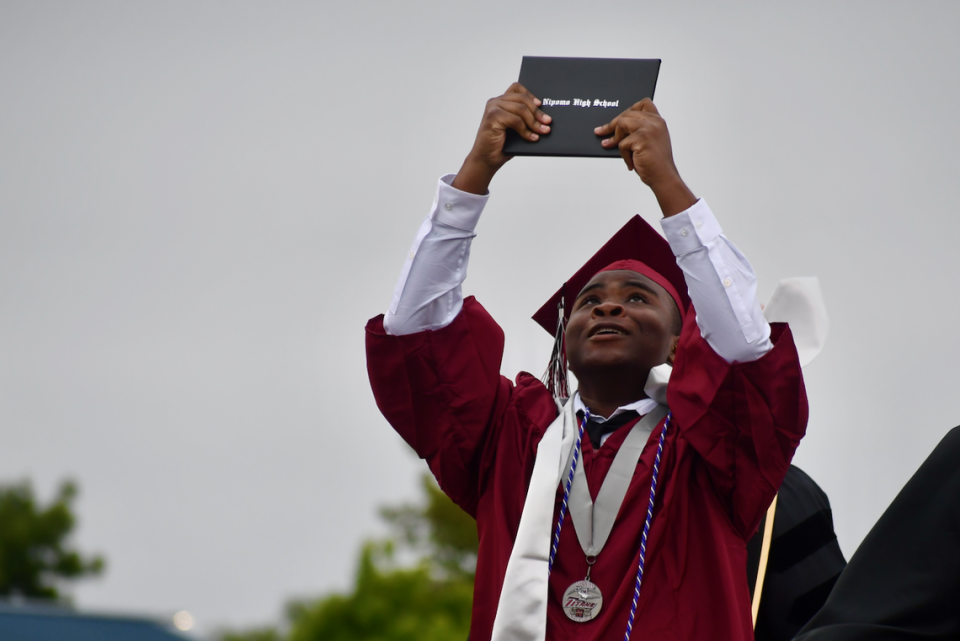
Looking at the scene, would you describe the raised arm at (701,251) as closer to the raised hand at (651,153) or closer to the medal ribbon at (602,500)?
the raised hand at (651,153)

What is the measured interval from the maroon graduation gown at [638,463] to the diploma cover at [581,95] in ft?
1.85

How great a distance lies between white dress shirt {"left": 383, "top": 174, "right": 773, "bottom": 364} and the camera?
9.80 feet

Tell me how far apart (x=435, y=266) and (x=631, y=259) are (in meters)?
0.88

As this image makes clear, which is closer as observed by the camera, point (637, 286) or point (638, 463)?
point (638, 463)

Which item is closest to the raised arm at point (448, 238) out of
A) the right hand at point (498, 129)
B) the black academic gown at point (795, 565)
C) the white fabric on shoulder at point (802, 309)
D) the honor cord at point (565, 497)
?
the right hand at point (498, 129)

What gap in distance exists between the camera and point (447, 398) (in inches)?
132

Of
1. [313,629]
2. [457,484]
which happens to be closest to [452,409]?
[457,484]

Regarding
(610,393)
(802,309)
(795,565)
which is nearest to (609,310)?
(610,393)

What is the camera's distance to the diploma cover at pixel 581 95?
317 cm

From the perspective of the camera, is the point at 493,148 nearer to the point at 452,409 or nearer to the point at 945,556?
the point at 452,409

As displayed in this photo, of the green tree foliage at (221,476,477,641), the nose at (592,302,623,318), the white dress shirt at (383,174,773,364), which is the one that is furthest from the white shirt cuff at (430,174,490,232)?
the green tree foliage at (221,476,477,641)

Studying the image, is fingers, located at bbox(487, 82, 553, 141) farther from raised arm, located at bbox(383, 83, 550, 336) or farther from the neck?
the neck

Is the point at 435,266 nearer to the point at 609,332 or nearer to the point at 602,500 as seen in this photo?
the point at 609,332

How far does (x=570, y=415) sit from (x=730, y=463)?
529 millimetres
